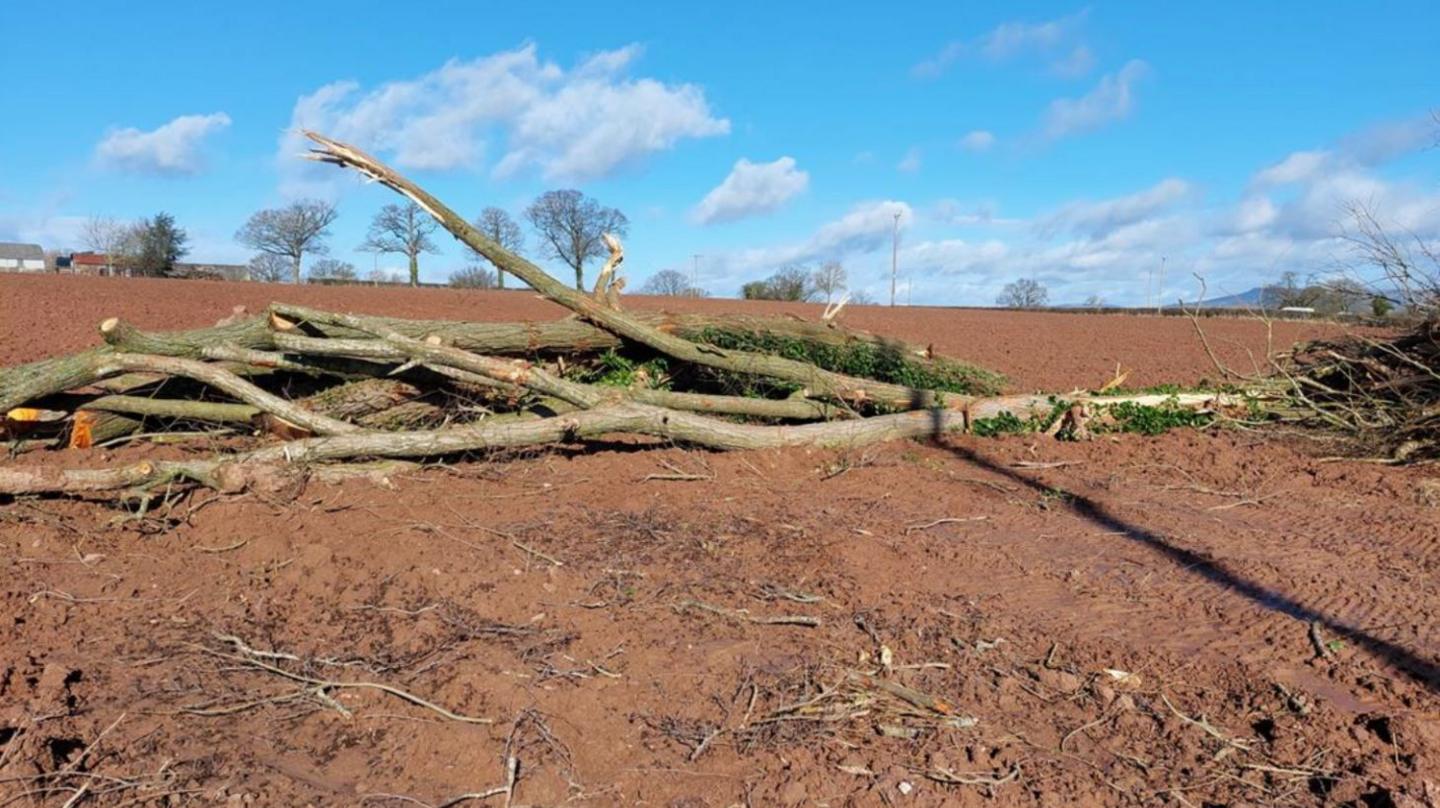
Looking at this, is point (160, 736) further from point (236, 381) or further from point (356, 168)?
point (356, 168)

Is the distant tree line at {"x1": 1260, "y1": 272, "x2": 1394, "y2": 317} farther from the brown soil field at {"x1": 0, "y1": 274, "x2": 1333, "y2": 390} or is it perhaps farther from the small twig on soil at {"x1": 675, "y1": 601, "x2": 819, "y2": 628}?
the small twig on soil at {"x1": 675, "y1": 601, "x2": 819, "y2": 628}

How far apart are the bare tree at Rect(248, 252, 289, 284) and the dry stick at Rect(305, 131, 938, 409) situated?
55486 mm

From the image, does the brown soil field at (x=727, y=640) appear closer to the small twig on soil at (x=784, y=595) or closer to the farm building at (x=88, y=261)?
the small twig on soil at (x=784, y=595)

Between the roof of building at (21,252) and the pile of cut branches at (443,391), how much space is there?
77968 millimetres

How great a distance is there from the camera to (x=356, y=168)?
7.52 m

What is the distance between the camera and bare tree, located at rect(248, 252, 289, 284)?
57625 mm

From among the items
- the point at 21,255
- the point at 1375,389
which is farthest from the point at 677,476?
the point at 21,255

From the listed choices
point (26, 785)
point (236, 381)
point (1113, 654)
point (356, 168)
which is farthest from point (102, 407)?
point (1113, 654)

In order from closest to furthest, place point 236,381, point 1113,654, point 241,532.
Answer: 1. point 1113,654
2. point 241,532
3. point 236,381

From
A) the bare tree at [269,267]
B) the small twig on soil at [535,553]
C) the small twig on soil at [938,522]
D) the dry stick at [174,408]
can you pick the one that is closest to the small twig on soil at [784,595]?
the small twig on soil at [535,553]

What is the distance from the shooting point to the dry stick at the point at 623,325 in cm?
750

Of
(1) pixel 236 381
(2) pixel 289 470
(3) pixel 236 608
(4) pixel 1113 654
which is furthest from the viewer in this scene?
(1) pixel 236 381

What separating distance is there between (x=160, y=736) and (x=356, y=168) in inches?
210

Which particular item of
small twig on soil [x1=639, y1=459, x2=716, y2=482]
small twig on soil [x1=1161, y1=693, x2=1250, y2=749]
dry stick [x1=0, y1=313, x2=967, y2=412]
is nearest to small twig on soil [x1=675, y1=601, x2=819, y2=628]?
small twig on soil [x1=1161, y1=693, x2=1250, y2=749]
